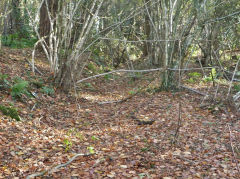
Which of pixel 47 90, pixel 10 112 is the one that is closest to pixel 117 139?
pixel 10 112

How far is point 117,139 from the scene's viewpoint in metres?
5.43

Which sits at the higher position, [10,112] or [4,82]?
[4,82]

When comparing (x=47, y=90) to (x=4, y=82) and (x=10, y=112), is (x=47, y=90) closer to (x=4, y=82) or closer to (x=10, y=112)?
(x=4, y=82)

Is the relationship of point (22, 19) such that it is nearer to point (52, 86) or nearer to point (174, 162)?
point (52, 86)

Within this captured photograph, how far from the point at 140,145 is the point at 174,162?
0.86 m

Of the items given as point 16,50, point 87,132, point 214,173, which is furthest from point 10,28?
point 214,173

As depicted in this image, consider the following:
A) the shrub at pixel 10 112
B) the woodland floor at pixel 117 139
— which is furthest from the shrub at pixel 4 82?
the shrub at pixel 10 112

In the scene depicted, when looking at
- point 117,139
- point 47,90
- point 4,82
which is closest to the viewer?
point 117,139

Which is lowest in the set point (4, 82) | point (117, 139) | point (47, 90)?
point (117, 139)

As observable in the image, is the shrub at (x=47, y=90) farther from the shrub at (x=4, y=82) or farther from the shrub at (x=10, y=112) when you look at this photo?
the shrub at (x=10, y=112)

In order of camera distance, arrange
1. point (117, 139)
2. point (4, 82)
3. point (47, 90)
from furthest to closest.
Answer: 1. point (47, 90)
2. point (4, 82)
3. point (117, 139)

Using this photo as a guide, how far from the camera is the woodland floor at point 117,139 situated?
13.3ft

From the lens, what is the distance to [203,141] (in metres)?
5.17

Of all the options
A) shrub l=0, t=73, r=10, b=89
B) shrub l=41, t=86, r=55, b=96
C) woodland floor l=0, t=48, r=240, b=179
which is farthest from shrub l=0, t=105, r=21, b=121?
shrub l=41, t=86, r=55, b=96
